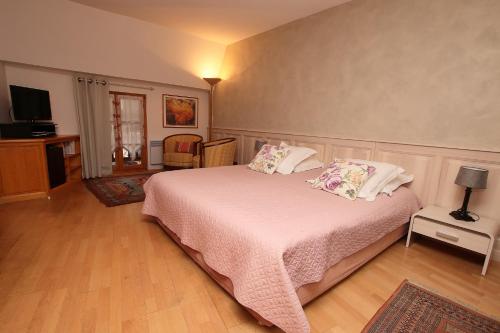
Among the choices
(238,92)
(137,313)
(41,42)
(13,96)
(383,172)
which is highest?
(41,42)

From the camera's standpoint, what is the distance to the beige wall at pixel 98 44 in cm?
334

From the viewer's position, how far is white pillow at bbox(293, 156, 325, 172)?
3111mm

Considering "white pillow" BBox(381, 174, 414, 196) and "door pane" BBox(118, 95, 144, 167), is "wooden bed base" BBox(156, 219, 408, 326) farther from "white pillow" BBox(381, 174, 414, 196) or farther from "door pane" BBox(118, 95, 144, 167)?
"door pane" BBox(118, 95, 144, 167)

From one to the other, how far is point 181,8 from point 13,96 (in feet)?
8.55

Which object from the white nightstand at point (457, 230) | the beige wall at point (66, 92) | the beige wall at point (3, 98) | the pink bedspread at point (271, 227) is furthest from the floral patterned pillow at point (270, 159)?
the beige wall at point (3, 98)

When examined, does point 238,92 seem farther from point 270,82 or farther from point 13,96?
point 13,96

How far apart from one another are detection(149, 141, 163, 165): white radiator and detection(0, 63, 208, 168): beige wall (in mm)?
115

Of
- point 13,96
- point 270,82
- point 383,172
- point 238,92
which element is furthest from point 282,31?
point 13,96

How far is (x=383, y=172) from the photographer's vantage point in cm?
233

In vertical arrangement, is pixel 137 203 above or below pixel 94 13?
below

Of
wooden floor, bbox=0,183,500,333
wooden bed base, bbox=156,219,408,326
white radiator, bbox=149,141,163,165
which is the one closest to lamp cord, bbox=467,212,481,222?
wooden floor, bbox=0,183,500,333

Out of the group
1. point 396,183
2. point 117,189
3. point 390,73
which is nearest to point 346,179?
point 396,183

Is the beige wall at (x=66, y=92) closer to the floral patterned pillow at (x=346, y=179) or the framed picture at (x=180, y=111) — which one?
the framed picture at (x=180, y=111)

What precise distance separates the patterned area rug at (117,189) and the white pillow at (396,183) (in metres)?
3.06
